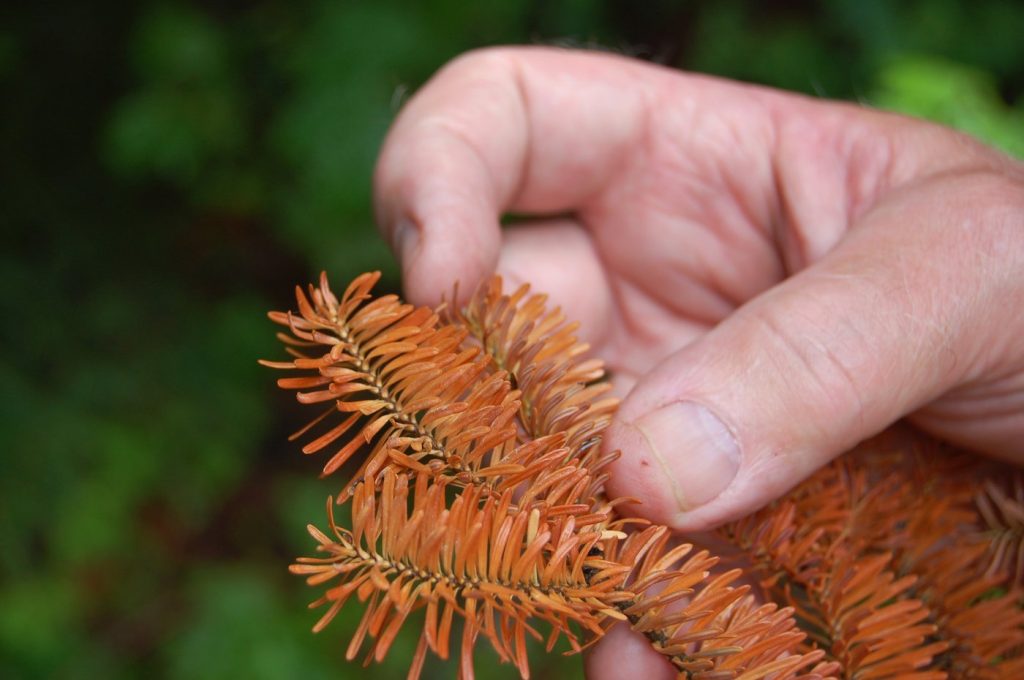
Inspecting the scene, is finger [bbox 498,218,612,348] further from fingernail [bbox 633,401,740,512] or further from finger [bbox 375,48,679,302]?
fingernail [bbox 633,401,740,512]

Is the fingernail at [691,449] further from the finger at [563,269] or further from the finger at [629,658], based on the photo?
the finger at [563,269]

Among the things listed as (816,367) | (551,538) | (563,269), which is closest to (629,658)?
(551,538)

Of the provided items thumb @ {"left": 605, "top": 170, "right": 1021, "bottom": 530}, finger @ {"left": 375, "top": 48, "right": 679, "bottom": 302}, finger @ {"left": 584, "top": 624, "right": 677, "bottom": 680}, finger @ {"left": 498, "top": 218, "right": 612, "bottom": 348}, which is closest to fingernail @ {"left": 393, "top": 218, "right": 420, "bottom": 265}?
finger @ {"left": 375, "top": 48, "right": 679, "bottom": 302}

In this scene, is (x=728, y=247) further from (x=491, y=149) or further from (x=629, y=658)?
(x=629, y=658)

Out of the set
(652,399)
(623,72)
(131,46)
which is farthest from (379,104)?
(652,399)

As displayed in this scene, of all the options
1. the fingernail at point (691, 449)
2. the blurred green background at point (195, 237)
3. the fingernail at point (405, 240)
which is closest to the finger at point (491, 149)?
the fingernail at point (405, 240)

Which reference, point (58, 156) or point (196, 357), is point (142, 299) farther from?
point (58, 156)
